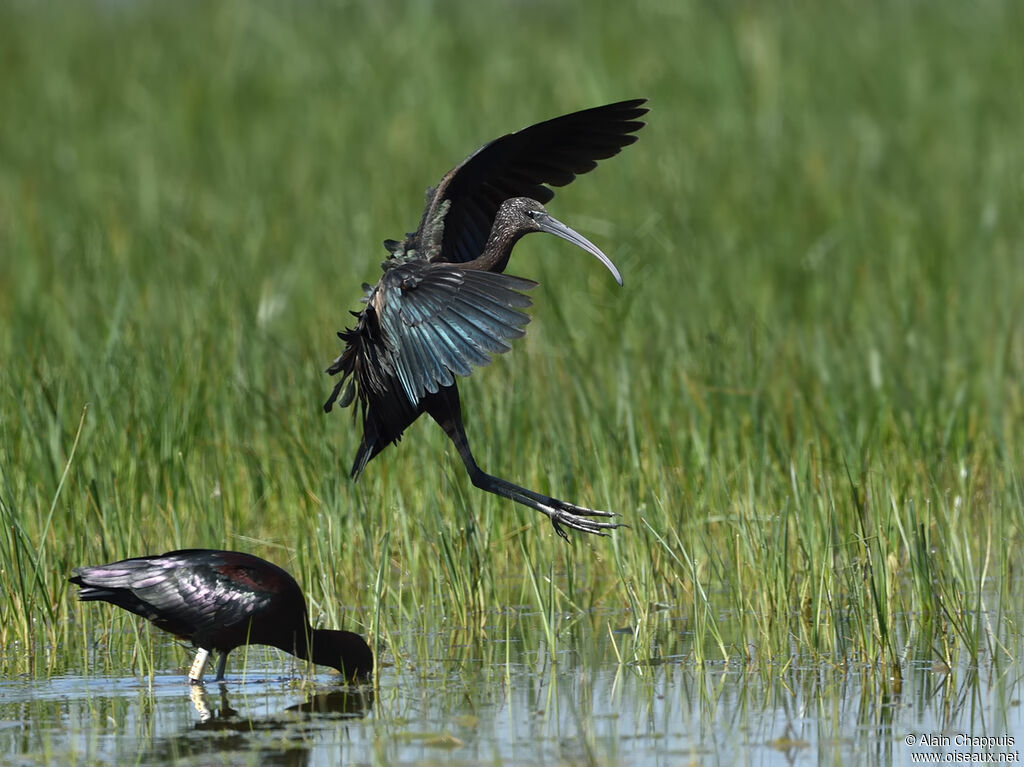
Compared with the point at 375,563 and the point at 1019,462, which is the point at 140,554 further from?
the point at 1019,462

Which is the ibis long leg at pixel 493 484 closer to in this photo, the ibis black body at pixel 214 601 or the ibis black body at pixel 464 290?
the ibis black body at pixel 464 290

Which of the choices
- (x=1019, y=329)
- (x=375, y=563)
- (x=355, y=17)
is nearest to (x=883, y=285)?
(x=1019, y=329)

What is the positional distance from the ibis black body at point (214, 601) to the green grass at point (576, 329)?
0.26 m

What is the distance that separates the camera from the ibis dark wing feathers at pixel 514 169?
5.76 metres

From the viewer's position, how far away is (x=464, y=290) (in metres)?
4.98

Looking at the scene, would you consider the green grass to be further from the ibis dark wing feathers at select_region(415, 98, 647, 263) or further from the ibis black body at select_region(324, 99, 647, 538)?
the ibis dark wing feathers at select_region(415, 98, 647, 263)

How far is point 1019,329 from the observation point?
817 centimetres

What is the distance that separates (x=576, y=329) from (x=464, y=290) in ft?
9.79

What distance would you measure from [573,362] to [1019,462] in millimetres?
1806

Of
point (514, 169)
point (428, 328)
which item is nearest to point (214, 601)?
point (428, 328)

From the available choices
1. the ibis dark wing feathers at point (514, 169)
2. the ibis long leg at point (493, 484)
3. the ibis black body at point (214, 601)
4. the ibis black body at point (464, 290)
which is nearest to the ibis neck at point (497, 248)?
the ibis black body at point (464, 290)

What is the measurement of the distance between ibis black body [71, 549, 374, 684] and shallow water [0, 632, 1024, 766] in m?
0.12

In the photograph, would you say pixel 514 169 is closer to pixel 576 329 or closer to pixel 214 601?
pixel 214 601

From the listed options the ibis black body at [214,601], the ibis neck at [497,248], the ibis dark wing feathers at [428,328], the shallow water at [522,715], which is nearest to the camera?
the shallow water at [522,715]
